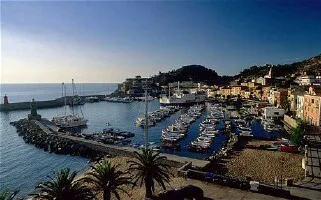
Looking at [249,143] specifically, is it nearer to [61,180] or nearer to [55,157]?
[55,157]

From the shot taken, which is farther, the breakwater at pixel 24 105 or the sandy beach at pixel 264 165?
the breakwater at pixel 24 105

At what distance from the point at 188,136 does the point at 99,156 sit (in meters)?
18.4

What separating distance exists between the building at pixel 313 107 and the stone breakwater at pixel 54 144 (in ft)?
112

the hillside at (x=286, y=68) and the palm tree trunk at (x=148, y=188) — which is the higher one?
the hillside at (x=286, y=68)

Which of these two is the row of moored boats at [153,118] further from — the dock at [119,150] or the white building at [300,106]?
the white building at [300,106]

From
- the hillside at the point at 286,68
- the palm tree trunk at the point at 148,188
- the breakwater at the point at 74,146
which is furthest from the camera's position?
the hillside at the point at 286,68

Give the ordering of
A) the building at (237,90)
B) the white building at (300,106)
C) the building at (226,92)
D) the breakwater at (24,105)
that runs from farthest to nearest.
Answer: the building at (226,92) → the building at (237,90) → the breakwater at (24,105) → the white building at (300,106)

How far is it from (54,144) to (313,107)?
41.9 meters

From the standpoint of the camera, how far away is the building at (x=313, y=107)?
4984cm

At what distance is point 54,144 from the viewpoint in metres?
48.4

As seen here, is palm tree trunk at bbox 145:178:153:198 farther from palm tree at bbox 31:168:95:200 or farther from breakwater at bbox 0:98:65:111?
breakwater at bbox 0:98:65:111

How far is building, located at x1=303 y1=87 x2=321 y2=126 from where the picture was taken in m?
49.8

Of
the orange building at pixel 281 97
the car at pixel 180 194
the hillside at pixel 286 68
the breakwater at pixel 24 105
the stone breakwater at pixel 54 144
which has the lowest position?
the stone breakwater at pixel 54 144

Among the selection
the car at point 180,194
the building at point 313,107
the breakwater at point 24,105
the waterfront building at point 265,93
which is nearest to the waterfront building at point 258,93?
the waterfront building at point 265,93
